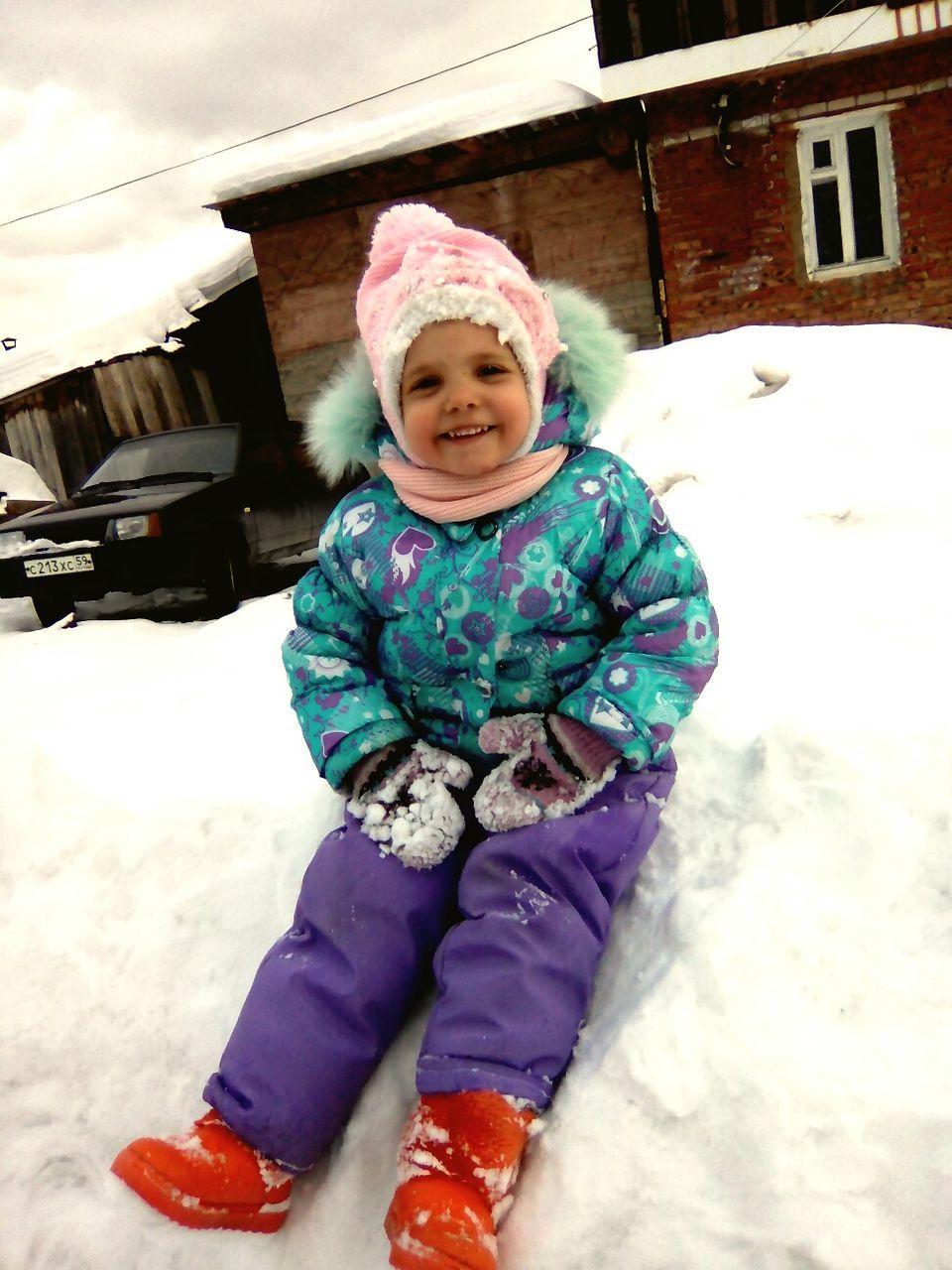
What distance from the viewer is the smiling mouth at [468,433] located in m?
1.55

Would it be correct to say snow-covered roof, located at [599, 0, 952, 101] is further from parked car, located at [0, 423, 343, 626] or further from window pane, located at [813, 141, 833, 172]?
parked car, located at [0, 423, 343, 626]

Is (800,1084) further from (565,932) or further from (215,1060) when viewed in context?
(215,1060)

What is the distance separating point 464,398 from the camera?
4.99ft

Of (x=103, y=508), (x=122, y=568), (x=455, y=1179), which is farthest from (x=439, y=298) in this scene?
(x=103, y=508)

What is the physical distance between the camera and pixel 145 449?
5.95 m

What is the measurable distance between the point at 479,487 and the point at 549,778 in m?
0.55

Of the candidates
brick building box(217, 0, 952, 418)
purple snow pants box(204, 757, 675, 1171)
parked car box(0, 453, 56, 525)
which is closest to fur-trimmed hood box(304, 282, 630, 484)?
purple snow pants box(204, 757, 675, 1171)

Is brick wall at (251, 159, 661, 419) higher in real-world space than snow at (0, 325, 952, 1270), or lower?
higher

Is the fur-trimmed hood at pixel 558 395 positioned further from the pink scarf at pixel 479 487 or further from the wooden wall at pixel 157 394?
the wooden wall at pixel 157 394

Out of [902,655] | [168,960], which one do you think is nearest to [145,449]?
[168,960]

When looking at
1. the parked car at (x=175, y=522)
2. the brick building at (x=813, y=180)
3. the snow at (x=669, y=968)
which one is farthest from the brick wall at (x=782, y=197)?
the snow at (x=669, y=968)

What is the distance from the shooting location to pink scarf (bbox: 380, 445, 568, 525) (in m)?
1.59

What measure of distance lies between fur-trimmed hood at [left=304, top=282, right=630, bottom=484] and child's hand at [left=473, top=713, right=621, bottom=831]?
0.57 metres

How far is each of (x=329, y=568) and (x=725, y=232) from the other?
8.54 metres
